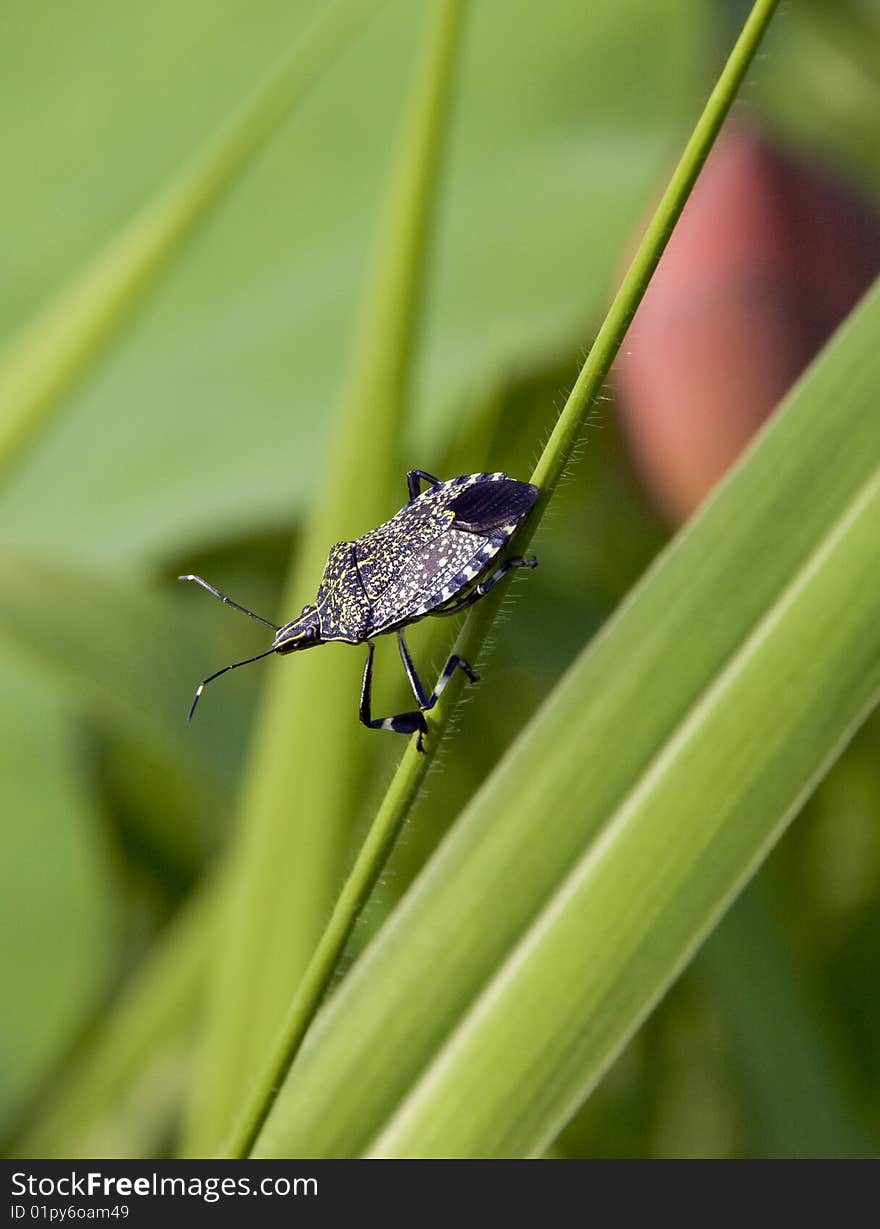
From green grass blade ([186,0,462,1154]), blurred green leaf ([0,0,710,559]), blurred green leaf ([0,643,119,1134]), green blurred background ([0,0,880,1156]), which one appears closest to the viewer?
green grass blade ([186,0,462,1154])

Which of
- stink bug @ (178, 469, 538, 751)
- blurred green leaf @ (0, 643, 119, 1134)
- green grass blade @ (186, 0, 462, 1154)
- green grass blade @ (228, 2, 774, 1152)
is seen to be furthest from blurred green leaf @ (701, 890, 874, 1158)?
blurred green leaf @ (0, 643, 119, 1134)

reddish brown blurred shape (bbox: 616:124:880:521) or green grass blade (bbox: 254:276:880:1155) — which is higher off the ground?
reddish brown blurred shape (bbox: 616:124:880:521)

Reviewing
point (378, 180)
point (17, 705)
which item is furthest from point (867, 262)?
point (17, 705)

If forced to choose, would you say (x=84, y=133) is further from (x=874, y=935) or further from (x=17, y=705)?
(x=874, y=935)

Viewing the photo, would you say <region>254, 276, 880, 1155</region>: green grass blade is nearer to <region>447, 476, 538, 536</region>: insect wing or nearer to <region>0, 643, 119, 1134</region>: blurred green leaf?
<region>447, 476, 538, 536</region>: insect wing

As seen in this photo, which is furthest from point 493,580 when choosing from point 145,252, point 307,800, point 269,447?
point 269,447

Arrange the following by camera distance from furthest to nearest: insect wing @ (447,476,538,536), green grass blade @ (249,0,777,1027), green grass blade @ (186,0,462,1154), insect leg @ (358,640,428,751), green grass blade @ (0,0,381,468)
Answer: green grass blade @ (0,0,381,468) → green grass blade @ (186,0,462,1154) → insect wing @ (447,476,538,536) → insect leg @ (358,640,428,751) → green grass blade @ (249,0,777,1027)

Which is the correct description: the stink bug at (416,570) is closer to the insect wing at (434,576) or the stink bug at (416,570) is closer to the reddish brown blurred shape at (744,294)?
the insect wing at (434,576)

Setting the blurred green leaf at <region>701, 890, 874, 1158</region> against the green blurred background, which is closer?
the blurred green leaf at <region>701, 890, 874, 1158</region>
